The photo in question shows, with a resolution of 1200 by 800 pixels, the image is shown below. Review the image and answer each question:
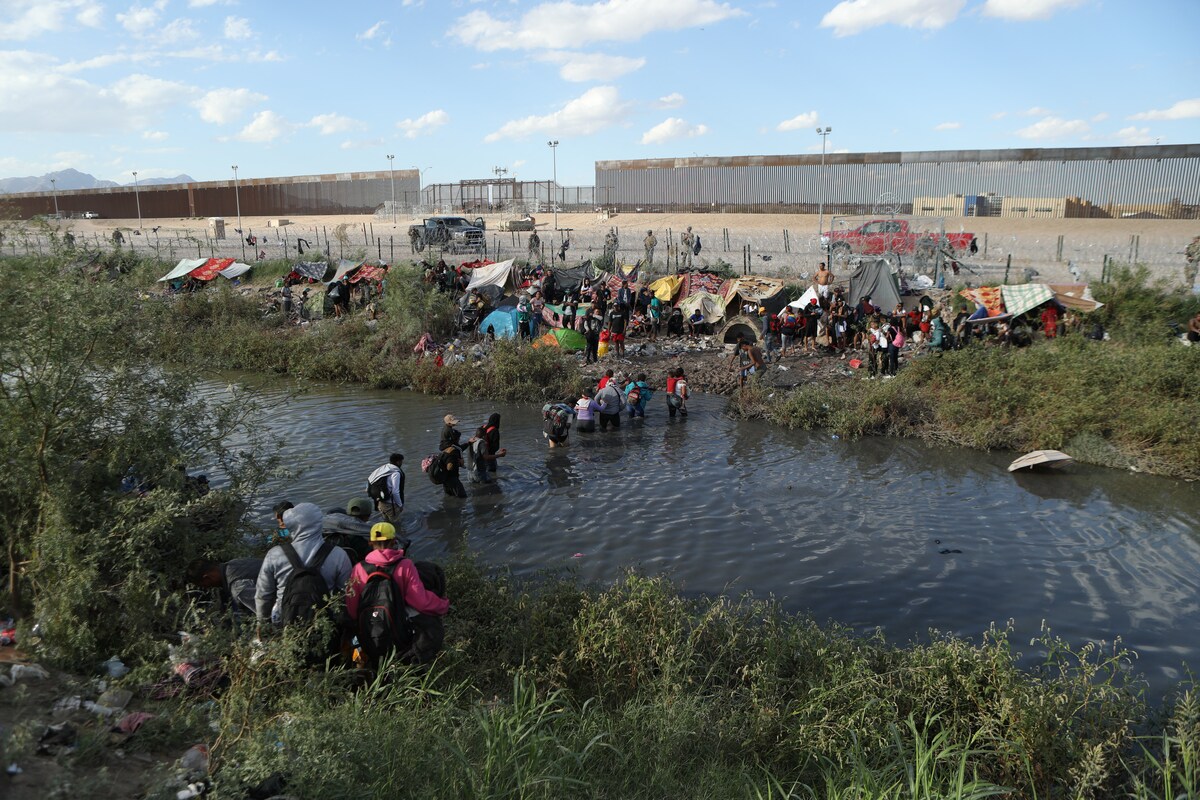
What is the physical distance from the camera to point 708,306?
22.0 m

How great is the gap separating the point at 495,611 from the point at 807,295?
15843 millimetres

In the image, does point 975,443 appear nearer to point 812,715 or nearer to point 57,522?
point 812,715

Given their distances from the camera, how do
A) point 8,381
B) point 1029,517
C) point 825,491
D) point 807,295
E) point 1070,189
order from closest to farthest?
point 8,381
point 1029,517
point 825,491
point 807,295
point 1070,189

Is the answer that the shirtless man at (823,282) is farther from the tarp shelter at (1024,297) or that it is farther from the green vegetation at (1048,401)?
the green vegetation at (1048,401)

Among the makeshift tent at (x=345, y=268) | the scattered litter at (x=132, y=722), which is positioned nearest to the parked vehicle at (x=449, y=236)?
the makeshift tent at (x=345, y=268)

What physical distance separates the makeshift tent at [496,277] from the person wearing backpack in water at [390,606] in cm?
1917

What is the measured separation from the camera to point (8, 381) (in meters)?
6.42

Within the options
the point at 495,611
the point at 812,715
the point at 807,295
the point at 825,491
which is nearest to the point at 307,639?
the point at 495,611

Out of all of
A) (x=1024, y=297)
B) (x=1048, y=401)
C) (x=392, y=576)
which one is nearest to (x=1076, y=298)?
(x=1024, y=297)

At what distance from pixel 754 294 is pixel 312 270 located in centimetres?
1639

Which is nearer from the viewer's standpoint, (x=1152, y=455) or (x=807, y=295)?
(x=1152, y=455)

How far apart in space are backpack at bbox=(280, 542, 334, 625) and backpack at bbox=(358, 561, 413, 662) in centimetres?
31

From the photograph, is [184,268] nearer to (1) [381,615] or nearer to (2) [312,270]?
(2) [312,270]

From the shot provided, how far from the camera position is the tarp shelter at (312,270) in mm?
28359
